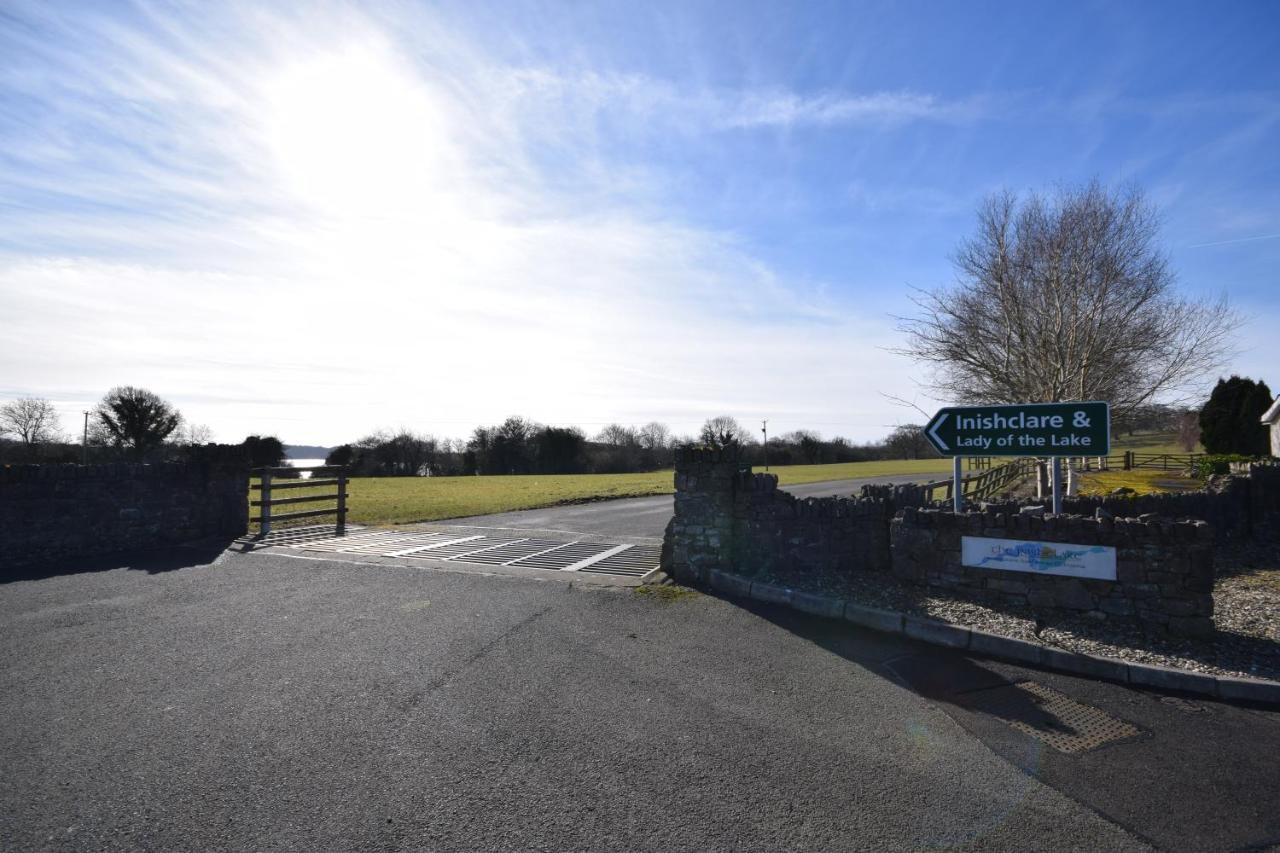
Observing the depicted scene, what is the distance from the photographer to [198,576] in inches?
393

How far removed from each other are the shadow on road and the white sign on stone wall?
1167 cm

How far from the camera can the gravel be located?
20.1 feet

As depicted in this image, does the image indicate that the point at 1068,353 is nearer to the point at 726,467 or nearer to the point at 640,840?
the point at 726,467

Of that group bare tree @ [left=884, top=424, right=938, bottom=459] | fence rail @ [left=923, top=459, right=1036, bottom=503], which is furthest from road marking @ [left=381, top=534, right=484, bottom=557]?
bare tree @ [left=884, top=424, right=938, bottom=459]

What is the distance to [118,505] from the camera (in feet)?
39.6

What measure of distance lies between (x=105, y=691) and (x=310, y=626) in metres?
2.05

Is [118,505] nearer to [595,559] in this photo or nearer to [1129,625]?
[595,559]

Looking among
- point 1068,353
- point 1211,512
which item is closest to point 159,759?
point 1211,512

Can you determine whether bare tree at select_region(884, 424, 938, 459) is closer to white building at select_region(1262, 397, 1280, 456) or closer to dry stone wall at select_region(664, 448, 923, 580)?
white building at select_region(1262, 397, 1280, 456)

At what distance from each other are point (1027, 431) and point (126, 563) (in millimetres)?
13969

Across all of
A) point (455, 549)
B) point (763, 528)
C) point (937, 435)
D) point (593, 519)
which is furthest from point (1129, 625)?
point (593, 519)

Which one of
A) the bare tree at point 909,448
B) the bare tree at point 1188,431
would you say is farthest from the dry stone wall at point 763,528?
the bare tree at point 909,448

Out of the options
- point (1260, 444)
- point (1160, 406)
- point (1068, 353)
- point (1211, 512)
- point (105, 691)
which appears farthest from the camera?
point (1260, 444)

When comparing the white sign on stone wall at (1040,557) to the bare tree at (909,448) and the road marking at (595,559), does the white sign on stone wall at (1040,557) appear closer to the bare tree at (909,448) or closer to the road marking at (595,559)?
the road marking at (595,559)
